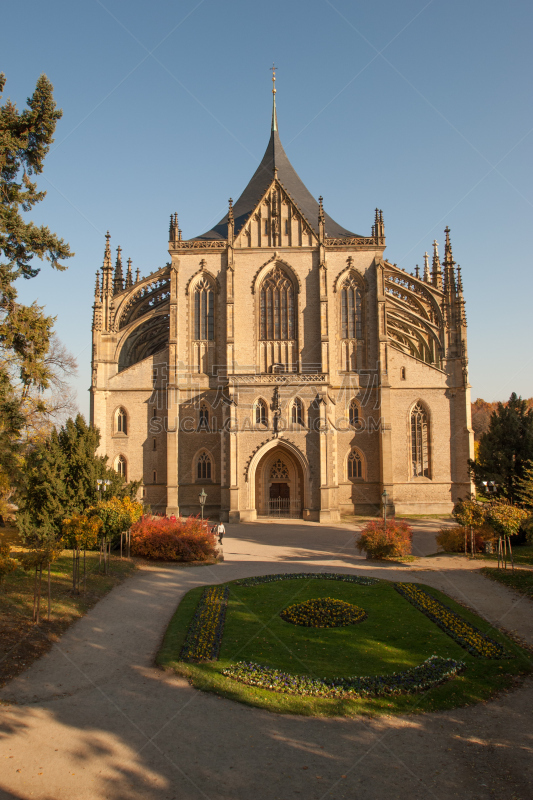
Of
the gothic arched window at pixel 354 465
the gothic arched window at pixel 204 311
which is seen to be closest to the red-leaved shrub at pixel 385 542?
the gothic arched window at pixel 354 465

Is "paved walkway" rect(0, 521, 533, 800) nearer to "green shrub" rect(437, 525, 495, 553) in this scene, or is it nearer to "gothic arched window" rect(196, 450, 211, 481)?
"green shrub" rect(437, 525, 495, 553)

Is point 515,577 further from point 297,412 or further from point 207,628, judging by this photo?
point 297,412

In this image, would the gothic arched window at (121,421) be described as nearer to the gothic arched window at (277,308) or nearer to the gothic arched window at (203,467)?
the gothic arched window at (203,467)

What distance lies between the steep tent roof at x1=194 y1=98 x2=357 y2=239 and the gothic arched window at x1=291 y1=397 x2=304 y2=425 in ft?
43.7

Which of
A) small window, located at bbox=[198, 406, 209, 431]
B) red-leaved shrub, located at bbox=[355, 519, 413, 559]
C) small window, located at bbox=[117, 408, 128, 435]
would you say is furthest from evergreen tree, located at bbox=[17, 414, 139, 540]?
small window, located at bbox=[117, 408, 128, 435]

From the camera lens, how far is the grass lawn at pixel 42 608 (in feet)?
39.6

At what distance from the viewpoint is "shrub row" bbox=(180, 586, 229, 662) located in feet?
39.0

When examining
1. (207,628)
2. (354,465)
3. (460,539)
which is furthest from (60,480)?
(354,465)

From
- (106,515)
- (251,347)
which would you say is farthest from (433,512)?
(106,515)

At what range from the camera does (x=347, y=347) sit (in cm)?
3903

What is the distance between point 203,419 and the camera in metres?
38.4

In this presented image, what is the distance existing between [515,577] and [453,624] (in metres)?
6.66

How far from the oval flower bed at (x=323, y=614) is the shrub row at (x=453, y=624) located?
6.36ft

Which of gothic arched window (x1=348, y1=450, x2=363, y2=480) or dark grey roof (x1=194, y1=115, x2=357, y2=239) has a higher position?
dark grey roof (x1=194, y1=115, x2=357, y2=239)
